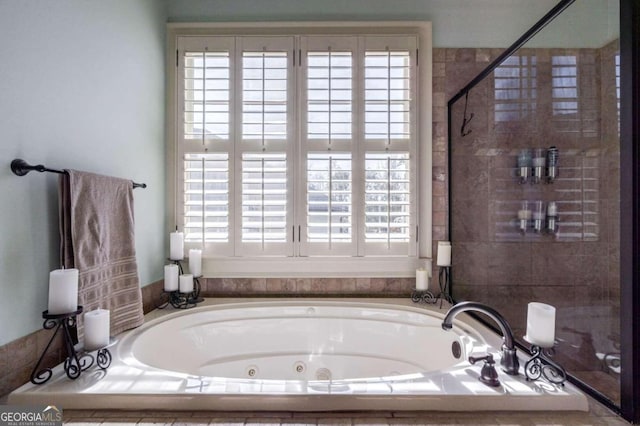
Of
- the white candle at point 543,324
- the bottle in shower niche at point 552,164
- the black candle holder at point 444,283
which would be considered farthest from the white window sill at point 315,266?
the white candle at point 543,324

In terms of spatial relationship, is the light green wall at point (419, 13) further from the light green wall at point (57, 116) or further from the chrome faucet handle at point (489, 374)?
the chrome faucet handle at point (489, 374)

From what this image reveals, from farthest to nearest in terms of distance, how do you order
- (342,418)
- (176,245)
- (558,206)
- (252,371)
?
(176,245)
(252,371)
(558,206)
(342,418)

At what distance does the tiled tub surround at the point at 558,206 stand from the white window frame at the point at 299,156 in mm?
203

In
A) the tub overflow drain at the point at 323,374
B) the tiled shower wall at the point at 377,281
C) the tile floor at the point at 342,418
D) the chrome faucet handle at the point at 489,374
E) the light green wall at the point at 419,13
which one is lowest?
the tub overflow drain at the point at 323,374

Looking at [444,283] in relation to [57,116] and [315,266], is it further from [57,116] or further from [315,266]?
[57,116]

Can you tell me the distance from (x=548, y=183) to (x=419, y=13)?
1370 millimetres

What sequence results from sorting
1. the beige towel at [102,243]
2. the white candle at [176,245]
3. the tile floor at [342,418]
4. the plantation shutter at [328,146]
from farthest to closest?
1. the plantation shutter at [328,146]
2. the white candle at [176,245]
3. the beige towel at [102,243]
4. the tile floor at [342,418]

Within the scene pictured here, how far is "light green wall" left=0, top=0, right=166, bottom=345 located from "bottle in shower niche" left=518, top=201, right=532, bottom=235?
7.29 feet

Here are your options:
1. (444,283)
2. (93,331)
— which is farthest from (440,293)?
(93,331)

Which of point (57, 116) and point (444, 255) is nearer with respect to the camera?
point (57, 116)

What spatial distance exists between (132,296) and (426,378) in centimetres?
137

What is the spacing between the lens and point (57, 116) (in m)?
1.15

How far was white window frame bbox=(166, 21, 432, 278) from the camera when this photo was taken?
195 centimetres

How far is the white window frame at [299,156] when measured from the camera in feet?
6.39
